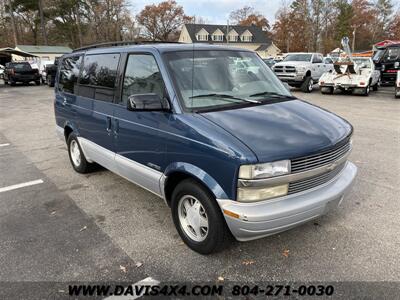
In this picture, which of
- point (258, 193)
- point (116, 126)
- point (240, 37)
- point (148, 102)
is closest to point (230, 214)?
point (258, 193)

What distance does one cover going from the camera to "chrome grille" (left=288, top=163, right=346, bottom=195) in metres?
2.91

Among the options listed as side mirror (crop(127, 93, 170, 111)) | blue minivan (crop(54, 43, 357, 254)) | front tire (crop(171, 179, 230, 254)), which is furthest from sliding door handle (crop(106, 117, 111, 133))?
front tire (crop(171, 179, 230, 254))

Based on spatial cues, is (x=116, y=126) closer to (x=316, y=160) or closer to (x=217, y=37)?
(x=316, y=160)

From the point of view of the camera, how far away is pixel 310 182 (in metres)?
3.02

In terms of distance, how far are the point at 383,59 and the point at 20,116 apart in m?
18.9

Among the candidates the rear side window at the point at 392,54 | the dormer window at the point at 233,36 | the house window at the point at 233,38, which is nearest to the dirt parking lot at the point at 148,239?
the rear side window at the point at 392,54

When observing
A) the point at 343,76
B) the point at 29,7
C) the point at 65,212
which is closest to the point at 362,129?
the point at 65,212

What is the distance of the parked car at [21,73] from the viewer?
86.5ft

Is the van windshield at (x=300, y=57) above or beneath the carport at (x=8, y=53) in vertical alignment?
beneath

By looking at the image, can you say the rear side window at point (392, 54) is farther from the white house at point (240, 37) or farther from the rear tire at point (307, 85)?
the white house at point (240, 37)

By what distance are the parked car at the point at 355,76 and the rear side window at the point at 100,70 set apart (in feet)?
46.8

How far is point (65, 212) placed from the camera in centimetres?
432

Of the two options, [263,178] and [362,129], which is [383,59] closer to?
[362,129]

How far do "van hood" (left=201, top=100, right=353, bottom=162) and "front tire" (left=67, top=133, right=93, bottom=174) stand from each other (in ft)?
10.1
